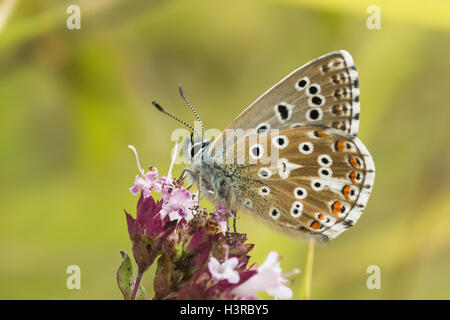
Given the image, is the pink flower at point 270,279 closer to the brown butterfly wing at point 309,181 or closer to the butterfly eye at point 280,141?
the brown butterfly wing at point 309,181

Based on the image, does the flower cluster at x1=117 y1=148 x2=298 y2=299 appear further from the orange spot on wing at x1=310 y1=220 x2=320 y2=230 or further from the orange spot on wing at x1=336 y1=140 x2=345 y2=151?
the orange spot on wing at x1=336 y1=140 x2=345 y2=151

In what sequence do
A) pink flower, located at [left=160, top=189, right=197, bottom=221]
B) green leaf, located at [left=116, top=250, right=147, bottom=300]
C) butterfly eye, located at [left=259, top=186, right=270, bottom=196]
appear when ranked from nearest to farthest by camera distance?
green leaf, located at [left=116, top=250, right=147, bottom=300] < pink flower, located at [left=160, top=189, right=197, bottom=221] < butterfly eye, located at [left=259, top=186, right=270, bottom=196]

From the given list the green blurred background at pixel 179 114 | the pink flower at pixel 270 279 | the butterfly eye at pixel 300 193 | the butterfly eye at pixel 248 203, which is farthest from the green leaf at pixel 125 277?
the green blurred background at pixel 179 114

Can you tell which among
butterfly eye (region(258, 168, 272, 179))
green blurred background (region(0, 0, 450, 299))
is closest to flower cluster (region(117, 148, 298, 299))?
butterfly eye (region(258, 168, 272, 179))

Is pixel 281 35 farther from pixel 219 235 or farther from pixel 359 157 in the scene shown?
pixel 219 235

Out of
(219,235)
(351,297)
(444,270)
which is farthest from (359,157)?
(444,270)

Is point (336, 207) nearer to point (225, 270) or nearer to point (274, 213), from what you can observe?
point (274, 213)

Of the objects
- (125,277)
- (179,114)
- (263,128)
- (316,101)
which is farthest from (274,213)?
(179,114)
